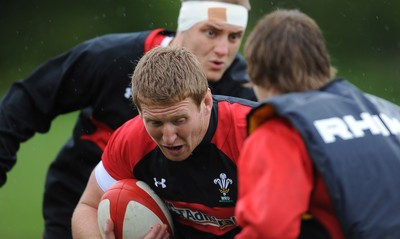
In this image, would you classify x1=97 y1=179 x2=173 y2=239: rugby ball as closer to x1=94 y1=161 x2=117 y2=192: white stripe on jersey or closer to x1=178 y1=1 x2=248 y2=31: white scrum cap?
x1=94 y1=161 x2=117 y2=192: white stripe on jersey

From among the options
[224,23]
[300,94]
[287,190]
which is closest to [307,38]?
[300,94]

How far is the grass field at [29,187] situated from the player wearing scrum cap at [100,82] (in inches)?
140

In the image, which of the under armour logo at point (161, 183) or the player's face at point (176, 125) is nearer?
the player's face at point (176, 125)

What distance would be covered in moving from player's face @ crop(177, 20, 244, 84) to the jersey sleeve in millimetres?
2348

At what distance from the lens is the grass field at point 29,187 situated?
395 inches

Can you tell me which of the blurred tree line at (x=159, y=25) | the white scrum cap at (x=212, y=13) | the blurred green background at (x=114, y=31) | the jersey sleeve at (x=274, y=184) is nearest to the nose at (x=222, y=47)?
the white scrum cap at (x=212, y=13)

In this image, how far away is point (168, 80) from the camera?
13.9 feet

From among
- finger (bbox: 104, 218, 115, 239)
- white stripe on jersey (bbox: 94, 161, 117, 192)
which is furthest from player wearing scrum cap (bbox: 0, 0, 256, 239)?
finger (bbox: 104, 218, 115, 239)

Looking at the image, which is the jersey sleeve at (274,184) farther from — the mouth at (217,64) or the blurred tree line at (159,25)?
the blurred tree line at (159,25)

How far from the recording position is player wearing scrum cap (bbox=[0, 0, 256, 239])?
19.0 feet

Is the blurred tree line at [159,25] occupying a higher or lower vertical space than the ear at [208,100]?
lower

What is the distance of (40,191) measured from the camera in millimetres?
11977

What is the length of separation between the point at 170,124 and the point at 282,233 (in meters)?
1.11

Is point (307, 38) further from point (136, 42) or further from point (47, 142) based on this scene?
point (47, 142)
